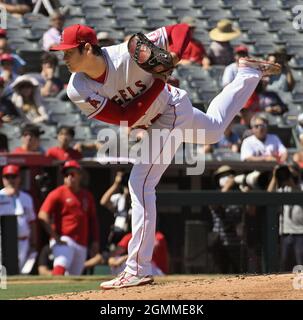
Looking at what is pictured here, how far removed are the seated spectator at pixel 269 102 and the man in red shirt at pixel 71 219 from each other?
342 centimetres

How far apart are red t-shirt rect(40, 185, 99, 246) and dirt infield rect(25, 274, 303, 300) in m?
4.15

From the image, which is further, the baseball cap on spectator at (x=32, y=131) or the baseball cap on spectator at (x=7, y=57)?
the baseball cap on spectator at (x=7, y=57)

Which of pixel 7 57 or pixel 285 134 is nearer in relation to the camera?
pixel 7 57

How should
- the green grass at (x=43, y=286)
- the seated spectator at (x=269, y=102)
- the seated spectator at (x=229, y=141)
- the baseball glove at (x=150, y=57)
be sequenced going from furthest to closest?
the seated spectator at (x=269, y=102), the seated spectator at (x=229, y=141), the green grass at (x=43, y=286), the baseball glove at (x=150, y=57)

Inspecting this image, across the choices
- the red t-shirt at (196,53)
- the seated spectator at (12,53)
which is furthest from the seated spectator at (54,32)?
the red t-shirt at (196,53)

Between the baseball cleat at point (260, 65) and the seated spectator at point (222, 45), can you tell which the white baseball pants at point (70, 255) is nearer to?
the baseball cleat at point (260, 65)

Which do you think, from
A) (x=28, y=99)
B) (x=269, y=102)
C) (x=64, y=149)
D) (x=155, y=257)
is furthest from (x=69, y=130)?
(x=269, y=102)

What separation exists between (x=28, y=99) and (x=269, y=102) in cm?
341

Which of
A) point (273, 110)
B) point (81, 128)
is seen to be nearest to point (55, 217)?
point (81, 128)

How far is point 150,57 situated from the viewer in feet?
20.5

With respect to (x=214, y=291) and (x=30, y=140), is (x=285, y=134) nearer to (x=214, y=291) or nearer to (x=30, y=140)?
(x=30, y=140)

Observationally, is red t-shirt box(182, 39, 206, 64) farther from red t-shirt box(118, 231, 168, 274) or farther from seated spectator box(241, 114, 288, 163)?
red t-shirt box(118, 231, 168, 274)

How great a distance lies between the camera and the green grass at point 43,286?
7839 mm

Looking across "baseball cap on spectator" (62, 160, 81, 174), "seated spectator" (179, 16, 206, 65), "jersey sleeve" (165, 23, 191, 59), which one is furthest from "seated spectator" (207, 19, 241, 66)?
"jersey sleeve" (165, 23, 191, 59)
